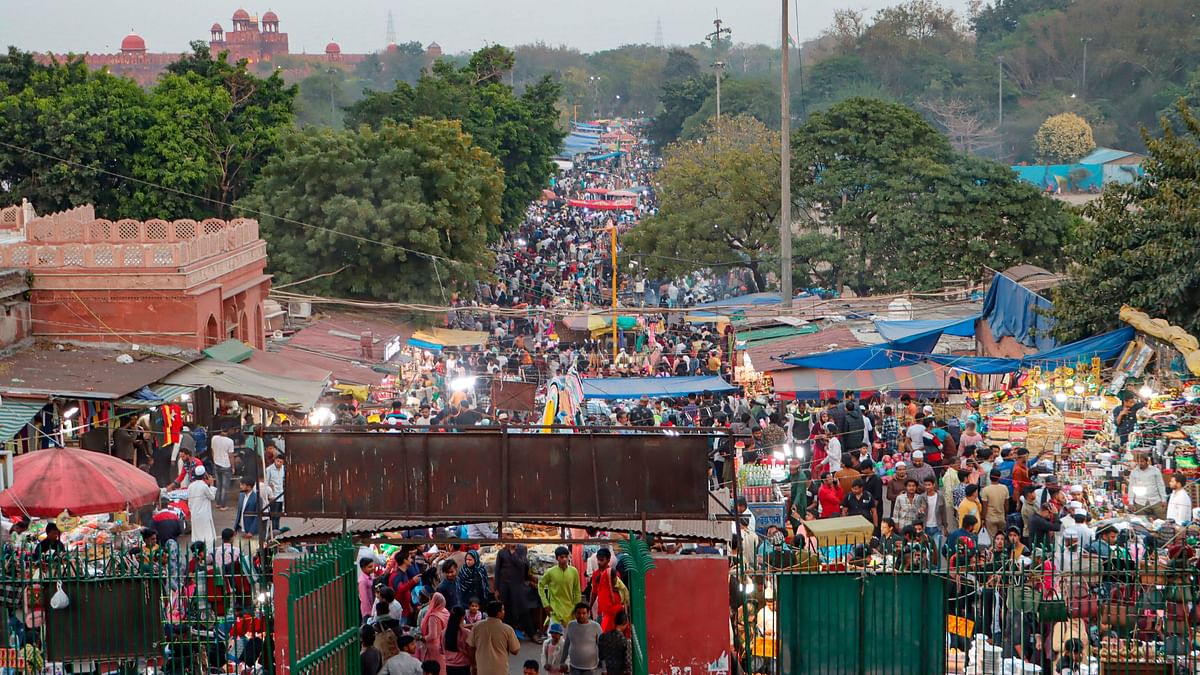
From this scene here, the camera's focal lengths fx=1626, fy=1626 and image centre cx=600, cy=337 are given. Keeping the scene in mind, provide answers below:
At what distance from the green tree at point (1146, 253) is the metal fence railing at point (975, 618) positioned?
33.1 feet

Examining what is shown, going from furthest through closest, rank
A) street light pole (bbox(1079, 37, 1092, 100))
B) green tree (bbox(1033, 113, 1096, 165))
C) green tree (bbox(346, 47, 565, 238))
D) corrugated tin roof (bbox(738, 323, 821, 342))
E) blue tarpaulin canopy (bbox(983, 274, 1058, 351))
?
street light pole (bbox(1079, 37, 1092, 100)) < green tree (bbox(1033, 113, 1096, 165)) < green tree (bbox(346, 47, 565, 238)) < corrugated tin roof (bbox(738, 323, 821, 342)) < blue tarpaulin canopy (bbox(983, 274, 1058, 351))

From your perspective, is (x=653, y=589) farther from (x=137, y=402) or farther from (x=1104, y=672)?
(x=137, y=402)

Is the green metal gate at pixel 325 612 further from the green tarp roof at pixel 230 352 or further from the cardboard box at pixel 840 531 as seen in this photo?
the green tarp roof at pixel 230 352

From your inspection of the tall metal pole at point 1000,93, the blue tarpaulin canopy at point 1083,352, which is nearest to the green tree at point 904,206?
the blue tarpaulin canopy at point 1083,352

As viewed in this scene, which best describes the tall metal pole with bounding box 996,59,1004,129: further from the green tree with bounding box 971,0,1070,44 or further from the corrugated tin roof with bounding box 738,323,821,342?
the corrugated tin roof with bounding box 738,323,821,342

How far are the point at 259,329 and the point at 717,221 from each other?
1397 cm

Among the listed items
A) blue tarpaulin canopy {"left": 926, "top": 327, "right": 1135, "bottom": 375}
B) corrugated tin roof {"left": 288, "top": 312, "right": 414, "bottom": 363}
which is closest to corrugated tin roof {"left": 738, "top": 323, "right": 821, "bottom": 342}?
corrugated tin roof {"left": 288, "top": 312, "right": 414, "bottom": 363}

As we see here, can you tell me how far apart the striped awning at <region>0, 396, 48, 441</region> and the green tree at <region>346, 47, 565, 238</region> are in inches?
929

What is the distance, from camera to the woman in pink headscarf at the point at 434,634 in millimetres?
10250

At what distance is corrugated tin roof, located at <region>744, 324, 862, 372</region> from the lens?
2133cm

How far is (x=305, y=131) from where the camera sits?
3506 cm

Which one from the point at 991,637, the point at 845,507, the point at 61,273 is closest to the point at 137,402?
the point at 61,273

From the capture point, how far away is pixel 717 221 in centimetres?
3697

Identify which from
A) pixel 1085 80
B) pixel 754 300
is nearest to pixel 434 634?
pixel 754 300
